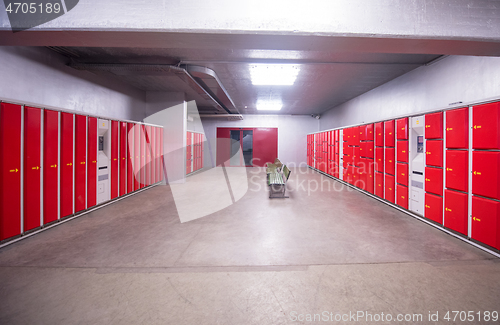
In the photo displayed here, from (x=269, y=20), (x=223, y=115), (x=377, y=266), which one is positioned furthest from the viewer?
(x=223, y=115)

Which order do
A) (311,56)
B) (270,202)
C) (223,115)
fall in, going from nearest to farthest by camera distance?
(311,56)
(270,202)
(223,115)

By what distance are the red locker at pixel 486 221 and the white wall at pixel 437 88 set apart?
4.45 feet

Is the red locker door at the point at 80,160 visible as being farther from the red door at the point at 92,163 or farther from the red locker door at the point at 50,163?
the red locker door at the point at 50,163

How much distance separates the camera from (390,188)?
451 centimetres

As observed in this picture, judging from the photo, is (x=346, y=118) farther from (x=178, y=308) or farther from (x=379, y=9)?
(x=178, y=308)

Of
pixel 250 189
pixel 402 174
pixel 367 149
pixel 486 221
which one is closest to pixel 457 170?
pixel 486 221

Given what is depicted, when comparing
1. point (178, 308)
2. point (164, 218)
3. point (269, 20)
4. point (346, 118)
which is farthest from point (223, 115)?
point (178, 308)

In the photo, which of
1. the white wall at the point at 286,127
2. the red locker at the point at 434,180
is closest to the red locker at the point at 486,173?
the red locker at the point at 434,180

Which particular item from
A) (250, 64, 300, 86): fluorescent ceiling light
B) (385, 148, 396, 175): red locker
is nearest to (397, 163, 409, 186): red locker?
(385, 148, 396, 175): red locker

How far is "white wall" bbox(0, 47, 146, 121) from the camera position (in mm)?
3299

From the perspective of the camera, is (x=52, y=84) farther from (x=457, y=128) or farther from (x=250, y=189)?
(x=457, y=128)

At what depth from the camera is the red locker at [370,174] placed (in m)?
5.18

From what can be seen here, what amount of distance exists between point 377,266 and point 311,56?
3913 mm

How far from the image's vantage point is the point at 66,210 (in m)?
3.63
